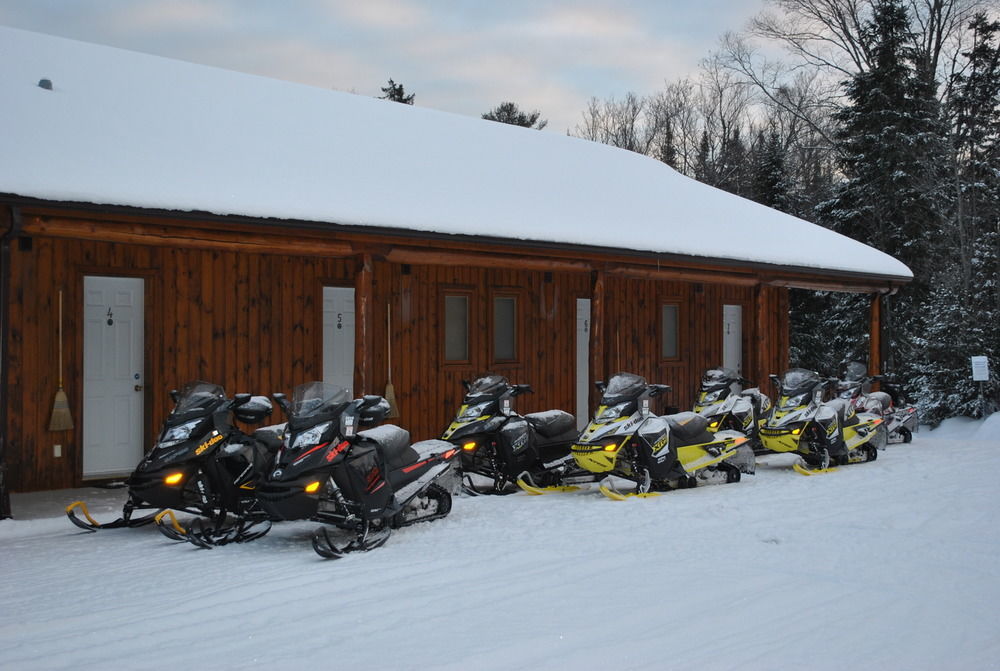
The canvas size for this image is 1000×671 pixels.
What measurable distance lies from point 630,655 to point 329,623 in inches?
55.4

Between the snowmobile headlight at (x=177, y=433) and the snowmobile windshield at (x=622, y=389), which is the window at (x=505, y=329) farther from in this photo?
the snowmobile headlight at (x=177, y=433)

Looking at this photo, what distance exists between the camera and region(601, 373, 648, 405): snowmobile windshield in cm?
780

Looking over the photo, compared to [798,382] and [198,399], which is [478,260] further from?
[198,399]

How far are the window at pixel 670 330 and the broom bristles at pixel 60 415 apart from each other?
8262mm

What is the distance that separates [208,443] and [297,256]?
364 cm

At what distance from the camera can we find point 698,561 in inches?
212

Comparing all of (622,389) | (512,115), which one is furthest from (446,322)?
(512,115)

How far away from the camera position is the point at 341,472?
5.75m

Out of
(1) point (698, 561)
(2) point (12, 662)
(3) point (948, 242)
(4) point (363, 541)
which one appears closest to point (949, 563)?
(1) point (698, 561)

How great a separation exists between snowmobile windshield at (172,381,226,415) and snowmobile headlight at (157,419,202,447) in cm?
9

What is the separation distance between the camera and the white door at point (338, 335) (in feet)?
32.7

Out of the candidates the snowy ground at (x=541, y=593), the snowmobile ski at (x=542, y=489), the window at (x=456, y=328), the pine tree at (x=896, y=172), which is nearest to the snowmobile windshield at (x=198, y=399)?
the snowy ground at (x=541, y=593)

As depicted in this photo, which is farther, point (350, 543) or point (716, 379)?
point (716, 379)

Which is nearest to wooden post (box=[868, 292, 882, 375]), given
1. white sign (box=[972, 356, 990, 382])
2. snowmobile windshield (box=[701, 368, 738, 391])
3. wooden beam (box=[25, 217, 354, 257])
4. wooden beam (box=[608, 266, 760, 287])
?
white sign (box=[972, 356, 990, 382])
